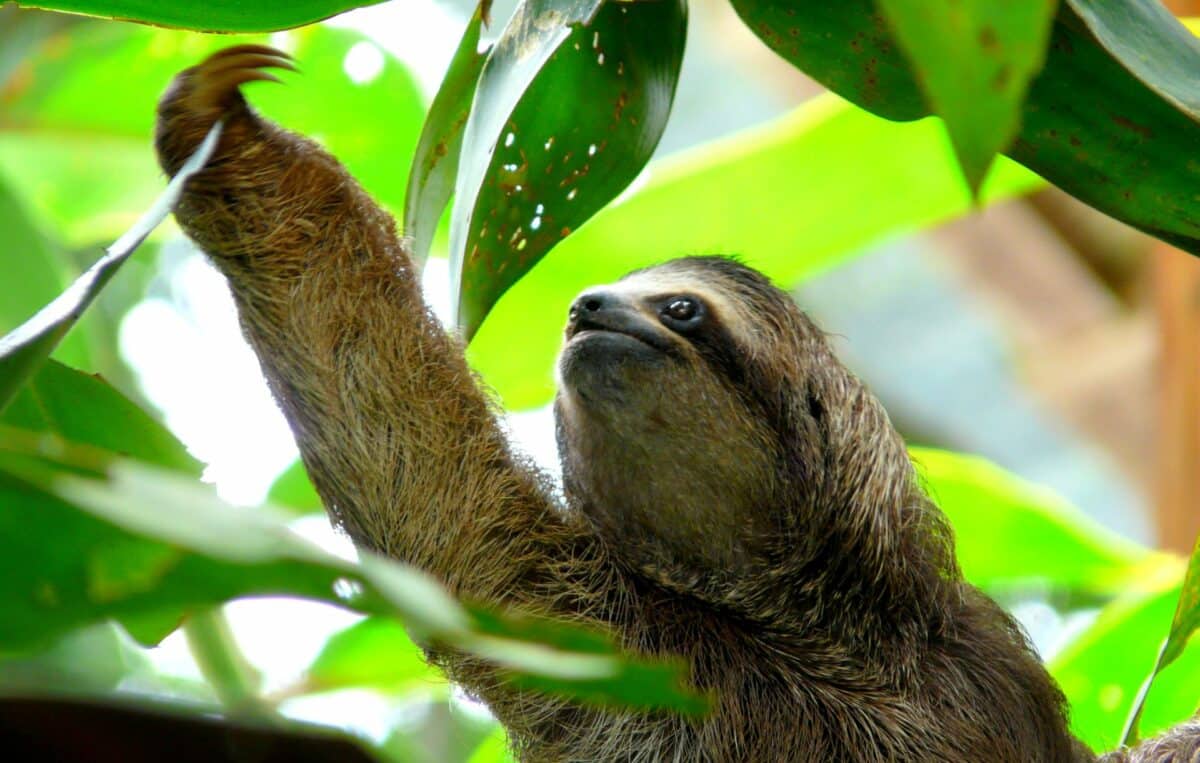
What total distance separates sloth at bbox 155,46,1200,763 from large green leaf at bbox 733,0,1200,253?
904 mm

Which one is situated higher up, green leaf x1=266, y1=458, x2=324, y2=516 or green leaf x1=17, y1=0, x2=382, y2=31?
green leaf x1=17, y1=0, x2=382, y2=31

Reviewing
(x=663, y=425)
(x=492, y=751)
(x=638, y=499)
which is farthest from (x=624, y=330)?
(x=492, y=751)

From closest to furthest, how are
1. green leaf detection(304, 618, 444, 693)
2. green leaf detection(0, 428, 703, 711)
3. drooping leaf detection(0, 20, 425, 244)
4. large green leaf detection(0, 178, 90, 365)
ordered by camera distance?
green leaf detection(0, 428, 703, 711), large green leaf detection(0, 178, 90, 365), green leaf detection(304, 618, 444, 693), drooping leaf detection(0, 20, 425, 244)

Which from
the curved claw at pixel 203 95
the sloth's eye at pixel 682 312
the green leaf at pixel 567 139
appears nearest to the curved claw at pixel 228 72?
the curved claw at pixel 203 95

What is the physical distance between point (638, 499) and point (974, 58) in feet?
6.24

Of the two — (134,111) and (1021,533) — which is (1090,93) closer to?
(1021,533)

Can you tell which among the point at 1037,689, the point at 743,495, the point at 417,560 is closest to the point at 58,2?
the point at 417,560

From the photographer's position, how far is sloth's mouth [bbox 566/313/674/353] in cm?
262

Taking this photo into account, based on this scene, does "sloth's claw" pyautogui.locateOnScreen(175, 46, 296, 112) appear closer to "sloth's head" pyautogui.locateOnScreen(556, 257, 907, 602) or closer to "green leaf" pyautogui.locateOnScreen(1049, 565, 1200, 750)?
"sloth's head" pyautogui.locateOnScreen(556, 257, 907, 602)

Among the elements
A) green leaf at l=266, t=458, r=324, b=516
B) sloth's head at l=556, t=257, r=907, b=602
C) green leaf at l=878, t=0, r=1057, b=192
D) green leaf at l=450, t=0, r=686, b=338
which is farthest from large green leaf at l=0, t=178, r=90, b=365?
green leaf at l=878, t=0, r=1057, b=192

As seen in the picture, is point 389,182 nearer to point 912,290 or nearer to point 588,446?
point 588,446

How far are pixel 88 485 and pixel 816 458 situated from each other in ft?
7.30

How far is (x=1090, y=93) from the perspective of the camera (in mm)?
1659

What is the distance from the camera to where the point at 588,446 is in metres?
2.69
